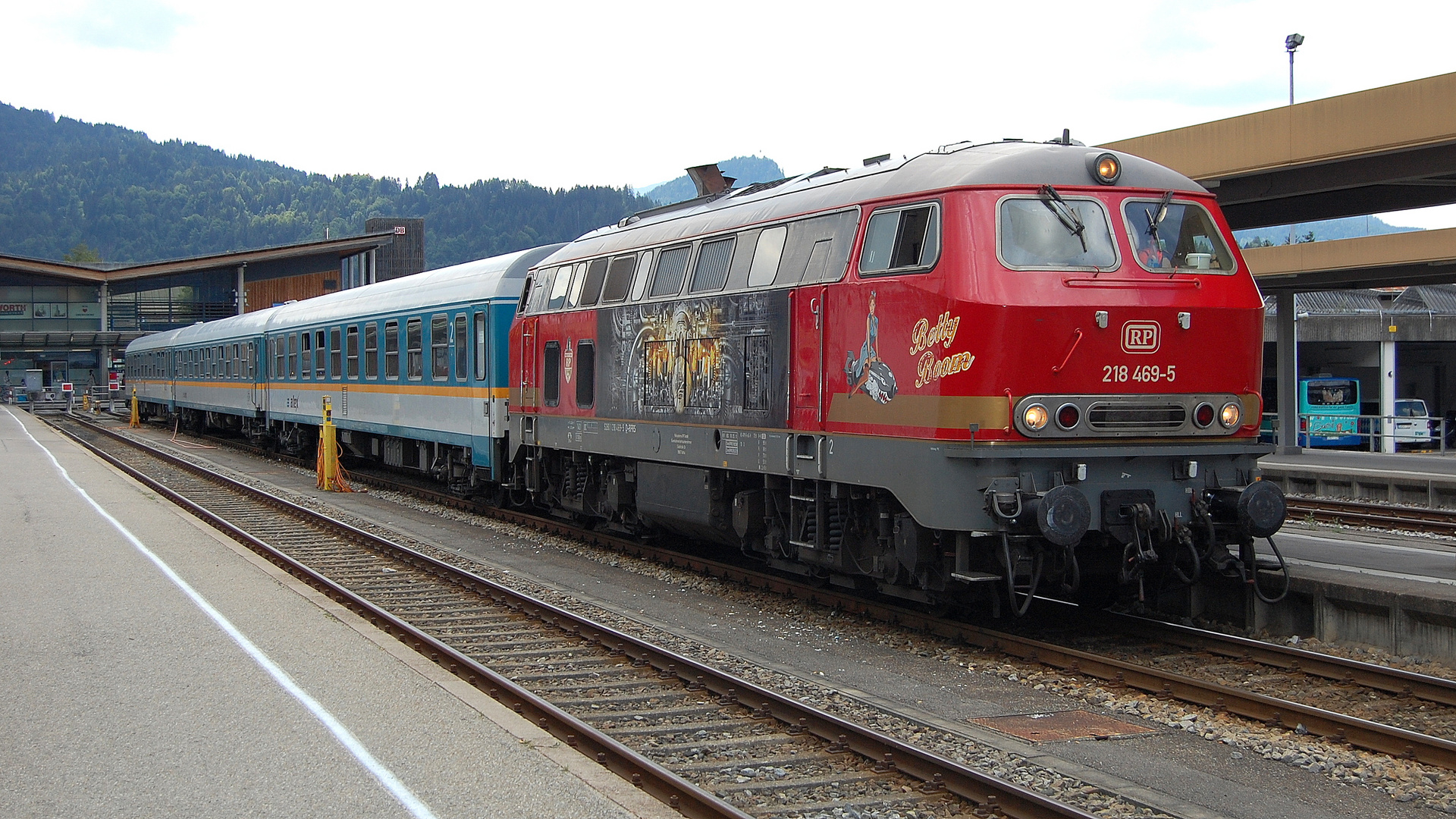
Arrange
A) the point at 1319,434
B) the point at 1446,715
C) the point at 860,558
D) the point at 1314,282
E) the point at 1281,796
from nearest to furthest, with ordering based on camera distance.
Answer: the point at 1281,796
the point at 1446,715
the point at 860,558
the point at 1314,282
the point at 1319,434

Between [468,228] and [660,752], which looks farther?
[468,228]

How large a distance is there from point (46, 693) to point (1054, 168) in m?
7.90

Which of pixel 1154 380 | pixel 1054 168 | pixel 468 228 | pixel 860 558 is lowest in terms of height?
pixel 860 558

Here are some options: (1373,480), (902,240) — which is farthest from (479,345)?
(1373,480)

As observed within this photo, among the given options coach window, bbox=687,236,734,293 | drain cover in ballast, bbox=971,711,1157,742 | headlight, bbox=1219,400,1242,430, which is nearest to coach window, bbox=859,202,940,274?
coach window, bbox=687,236,734,293

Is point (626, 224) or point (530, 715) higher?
point (626, 224)

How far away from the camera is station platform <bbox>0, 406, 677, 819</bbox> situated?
5.66m

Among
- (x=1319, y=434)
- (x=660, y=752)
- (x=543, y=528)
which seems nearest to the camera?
(x=660, y=752)

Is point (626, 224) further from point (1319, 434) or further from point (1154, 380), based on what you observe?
point (1319, 434)

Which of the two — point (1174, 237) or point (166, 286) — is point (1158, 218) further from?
point (166, 286)

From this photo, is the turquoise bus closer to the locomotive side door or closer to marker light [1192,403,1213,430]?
marker light [1192,403,1213,430]

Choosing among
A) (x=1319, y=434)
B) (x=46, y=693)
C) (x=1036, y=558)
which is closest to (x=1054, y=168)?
(x=1036, y=558)

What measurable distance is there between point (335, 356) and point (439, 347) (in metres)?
6.32

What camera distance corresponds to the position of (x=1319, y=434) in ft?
116
